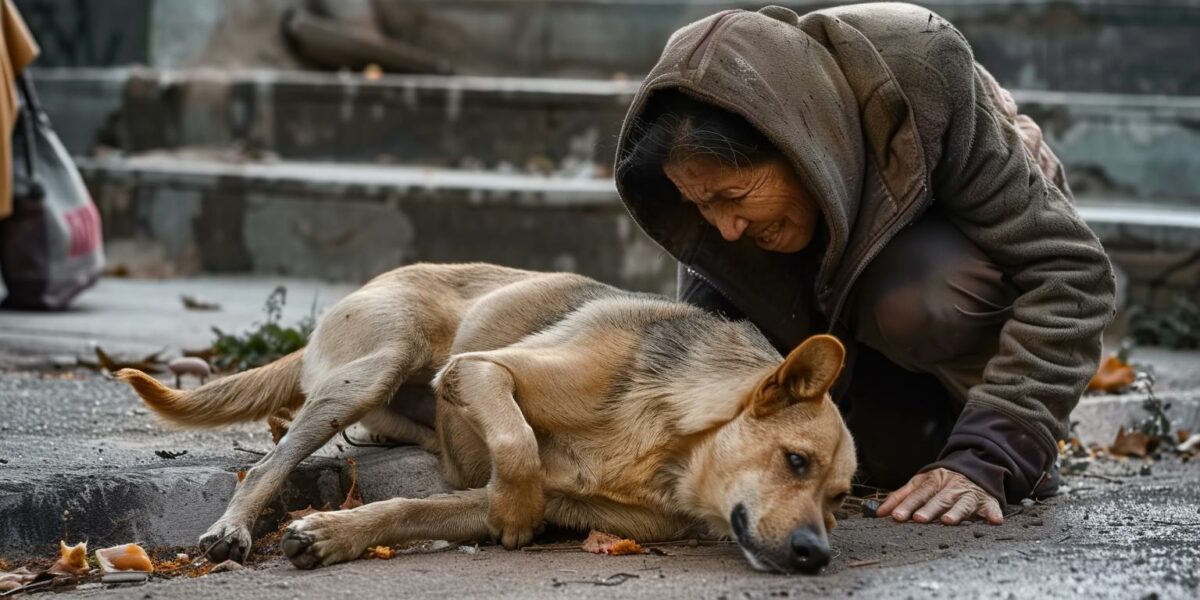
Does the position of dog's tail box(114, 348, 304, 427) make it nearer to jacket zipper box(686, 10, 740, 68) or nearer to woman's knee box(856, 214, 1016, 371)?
jacket zipper box(686, 10, 740, 68)

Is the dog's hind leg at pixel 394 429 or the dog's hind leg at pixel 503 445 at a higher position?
the dog's hind leg at pixel 503 445

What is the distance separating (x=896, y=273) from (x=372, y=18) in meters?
7.82

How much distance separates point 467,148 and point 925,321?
223 inches

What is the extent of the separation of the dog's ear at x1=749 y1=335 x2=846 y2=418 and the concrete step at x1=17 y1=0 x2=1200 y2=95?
21.0 feet

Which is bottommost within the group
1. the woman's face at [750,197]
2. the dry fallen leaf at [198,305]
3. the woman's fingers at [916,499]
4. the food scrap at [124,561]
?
the dry fallen leaf at [198,305]

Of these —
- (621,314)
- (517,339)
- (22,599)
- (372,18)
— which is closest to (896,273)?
(621,314)

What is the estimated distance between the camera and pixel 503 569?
3.05 metres

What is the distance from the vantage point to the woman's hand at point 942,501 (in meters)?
3.46

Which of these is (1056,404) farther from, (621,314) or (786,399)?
(621,314)

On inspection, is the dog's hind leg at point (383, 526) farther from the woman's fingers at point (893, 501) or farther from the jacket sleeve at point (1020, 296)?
the jacket sleeve at point (1020, 296)

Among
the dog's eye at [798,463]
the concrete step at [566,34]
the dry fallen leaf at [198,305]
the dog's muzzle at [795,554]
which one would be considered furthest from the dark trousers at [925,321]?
the concrete step at [566,34]

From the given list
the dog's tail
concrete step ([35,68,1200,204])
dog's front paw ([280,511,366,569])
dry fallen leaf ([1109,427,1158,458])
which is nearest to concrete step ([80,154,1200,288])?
concrete step ([35,68,1200,204])

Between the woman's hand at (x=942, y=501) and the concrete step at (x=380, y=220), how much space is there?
3.91m

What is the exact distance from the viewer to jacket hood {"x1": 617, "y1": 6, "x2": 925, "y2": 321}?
332 cm
